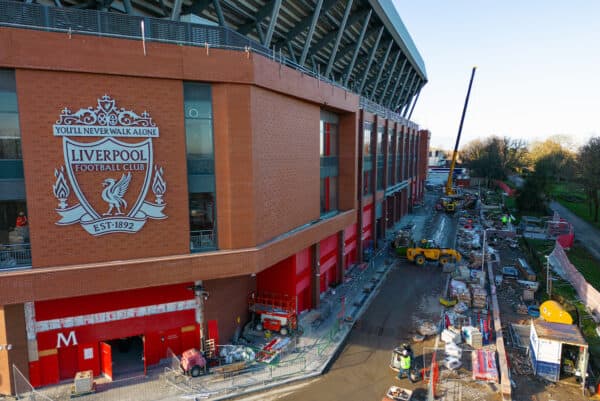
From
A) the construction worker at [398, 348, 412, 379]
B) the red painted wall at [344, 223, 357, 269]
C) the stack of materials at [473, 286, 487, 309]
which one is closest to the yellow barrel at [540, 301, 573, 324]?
the stack of materials at [473, 286, 487, 309]

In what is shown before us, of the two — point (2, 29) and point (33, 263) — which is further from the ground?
point (2, 29)

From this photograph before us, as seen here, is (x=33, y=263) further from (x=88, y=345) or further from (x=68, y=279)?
(x=88, y=345)

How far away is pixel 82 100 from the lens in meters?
12.9

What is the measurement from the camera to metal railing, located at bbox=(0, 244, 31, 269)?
1273cm

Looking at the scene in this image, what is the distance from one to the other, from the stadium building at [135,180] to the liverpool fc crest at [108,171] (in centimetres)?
4

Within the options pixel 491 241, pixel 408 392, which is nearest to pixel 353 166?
pixel 408 392

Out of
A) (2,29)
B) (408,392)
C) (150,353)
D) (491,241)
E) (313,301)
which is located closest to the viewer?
(2,29)

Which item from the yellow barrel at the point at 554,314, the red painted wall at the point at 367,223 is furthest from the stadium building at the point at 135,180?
the red painted wall at the point at 367,223

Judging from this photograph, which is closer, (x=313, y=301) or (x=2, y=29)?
(x=2, y=29)

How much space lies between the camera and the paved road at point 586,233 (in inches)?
1429

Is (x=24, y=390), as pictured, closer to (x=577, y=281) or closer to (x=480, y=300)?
(x=480, y=300)

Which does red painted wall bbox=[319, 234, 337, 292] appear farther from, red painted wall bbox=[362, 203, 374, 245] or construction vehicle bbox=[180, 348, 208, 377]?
construction vehicle bbox=[180, 348, 208, 377]

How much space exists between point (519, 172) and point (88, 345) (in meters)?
110

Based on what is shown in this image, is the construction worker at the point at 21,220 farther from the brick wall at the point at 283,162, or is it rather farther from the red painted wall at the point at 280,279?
the red painted wall at the point at 280,279
